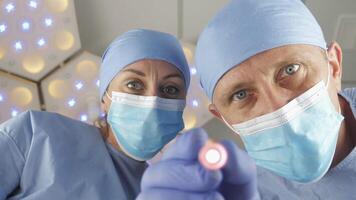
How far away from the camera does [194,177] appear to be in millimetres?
785

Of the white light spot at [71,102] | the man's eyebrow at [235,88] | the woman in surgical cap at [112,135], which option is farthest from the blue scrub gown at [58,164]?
the man's eyebrow at [235,88]

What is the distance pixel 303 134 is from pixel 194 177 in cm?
40

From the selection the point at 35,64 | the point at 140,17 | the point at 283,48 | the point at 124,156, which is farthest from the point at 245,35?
the point at 35,64

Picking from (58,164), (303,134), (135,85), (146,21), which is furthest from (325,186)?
(146,21)

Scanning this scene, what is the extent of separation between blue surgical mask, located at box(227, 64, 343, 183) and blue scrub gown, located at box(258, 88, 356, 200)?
85 mm

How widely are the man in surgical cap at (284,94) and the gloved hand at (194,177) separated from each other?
268mm

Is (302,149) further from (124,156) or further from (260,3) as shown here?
(124,156)

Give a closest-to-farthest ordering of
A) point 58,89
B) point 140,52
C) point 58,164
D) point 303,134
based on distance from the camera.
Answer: point 303,134 → point 58,164 → point 140,52 → point 58,89

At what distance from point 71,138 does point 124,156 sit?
0.20 m

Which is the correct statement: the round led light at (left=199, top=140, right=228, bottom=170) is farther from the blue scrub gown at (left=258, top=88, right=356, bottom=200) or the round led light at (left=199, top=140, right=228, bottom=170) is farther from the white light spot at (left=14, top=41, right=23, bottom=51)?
the white light spot at (left=14, top=41, right=23, bottom=51)

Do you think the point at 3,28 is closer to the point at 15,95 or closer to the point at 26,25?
the point at 26,25

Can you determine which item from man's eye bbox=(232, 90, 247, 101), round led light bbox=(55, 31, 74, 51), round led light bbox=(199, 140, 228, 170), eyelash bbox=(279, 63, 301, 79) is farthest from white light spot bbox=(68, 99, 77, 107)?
round led light bbox=(199, 140, 228, 170)

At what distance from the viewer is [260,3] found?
1227 mm

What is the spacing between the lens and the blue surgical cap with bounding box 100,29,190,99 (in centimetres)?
155
